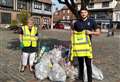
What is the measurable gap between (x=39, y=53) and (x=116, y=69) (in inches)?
109

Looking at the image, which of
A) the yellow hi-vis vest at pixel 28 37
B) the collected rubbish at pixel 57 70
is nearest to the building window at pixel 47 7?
the yellow hi-vis vest at pixel 28 37

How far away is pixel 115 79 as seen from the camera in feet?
27.5

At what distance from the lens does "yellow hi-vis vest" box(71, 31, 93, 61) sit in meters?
6.76

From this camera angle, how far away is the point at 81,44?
6785mm

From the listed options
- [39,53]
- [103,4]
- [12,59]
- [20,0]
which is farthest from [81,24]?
[103,4]

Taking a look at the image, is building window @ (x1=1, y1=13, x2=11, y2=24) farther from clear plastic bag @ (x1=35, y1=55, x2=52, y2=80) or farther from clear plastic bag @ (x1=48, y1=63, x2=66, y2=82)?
clear plastic bag @ (x1=48, y1=63, x2=66, y2=82)

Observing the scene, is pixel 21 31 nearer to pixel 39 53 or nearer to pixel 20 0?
pixel 39 53

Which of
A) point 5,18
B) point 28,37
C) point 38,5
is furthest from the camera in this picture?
point 38,5

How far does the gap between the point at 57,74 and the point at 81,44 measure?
1368mm

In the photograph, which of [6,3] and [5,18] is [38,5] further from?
[5,18]

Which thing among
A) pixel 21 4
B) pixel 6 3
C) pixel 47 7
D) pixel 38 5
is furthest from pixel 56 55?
pixel 47 7

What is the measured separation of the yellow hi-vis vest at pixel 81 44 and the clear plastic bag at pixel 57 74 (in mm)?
1125

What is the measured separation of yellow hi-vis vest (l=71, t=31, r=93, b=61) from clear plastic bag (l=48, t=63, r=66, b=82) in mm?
1125

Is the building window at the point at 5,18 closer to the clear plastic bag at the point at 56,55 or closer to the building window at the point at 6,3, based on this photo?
the building window at the point at 6,3
